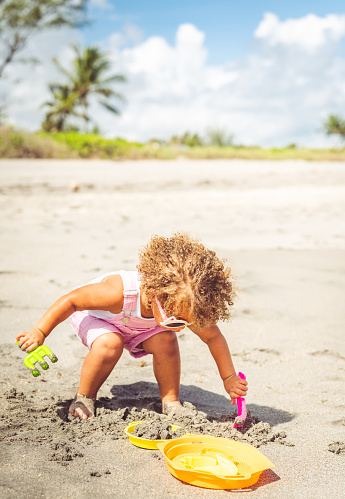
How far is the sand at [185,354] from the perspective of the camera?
1.67 m

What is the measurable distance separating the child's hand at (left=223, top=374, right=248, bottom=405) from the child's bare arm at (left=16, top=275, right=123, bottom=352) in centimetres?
53

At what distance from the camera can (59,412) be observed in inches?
81.8

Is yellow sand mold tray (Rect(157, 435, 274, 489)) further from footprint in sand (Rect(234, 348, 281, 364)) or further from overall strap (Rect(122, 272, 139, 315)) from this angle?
footprint in sand (Rect(234, 348, 281, 364))

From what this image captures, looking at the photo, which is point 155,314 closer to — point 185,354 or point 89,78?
point 185,354

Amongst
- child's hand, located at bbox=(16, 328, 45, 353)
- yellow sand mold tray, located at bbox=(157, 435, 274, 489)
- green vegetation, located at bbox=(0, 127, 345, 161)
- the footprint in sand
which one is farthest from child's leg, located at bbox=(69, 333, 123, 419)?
green vegetation, located at bbox=(0, 127, 345, 161)

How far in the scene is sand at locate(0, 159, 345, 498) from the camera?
65.9 inches

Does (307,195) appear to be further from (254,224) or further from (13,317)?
(13,317)

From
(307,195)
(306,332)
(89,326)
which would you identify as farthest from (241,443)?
(307,195)

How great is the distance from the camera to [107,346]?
2.12 metres

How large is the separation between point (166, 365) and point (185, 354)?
0.63 meters

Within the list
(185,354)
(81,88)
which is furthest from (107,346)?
(81,88)

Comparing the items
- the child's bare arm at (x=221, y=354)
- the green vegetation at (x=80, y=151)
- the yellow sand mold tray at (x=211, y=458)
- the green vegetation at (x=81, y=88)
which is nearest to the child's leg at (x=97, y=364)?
the child's bare arm at (x=221, y=354)

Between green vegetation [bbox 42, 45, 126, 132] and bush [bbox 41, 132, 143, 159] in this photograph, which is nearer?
bush [bbox 41, 132, 143, 159]

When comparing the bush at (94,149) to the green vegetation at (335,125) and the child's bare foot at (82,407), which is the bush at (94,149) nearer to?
the child's bare foot at (82,407)
